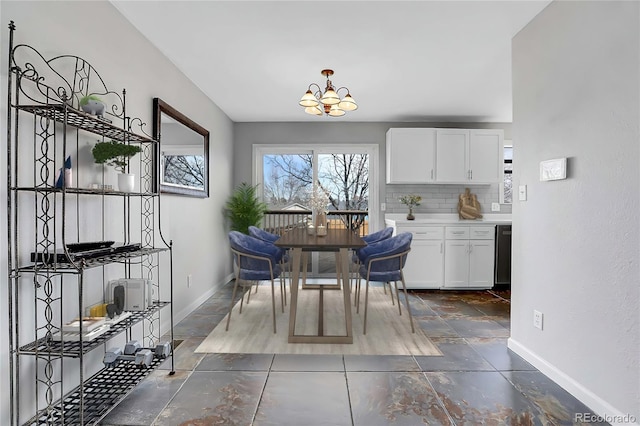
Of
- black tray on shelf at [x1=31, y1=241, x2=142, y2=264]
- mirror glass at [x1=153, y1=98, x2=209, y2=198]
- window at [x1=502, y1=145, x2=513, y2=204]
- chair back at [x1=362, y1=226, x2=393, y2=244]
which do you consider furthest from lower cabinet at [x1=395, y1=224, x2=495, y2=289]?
black tray on shelf at [x1=31, y1=241, x2=142, y2=264]

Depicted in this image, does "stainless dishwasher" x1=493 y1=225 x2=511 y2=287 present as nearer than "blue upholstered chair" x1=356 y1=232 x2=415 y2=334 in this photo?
No

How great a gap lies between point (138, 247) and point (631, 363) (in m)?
2.66

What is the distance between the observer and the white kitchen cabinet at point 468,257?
15.9 ft

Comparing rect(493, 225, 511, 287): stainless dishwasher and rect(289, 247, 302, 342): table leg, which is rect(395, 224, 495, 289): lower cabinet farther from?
rect(289, 247, 302, 342): table leg

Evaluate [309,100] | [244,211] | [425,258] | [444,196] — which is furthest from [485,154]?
[244,211]

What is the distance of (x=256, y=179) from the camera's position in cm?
561

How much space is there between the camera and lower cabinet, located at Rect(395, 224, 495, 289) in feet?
15.9

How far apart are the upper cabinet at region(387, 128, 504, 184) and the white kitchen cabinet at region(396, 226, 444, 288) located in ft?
2.43

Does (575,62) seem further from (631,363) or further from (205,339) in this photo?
(205,339)

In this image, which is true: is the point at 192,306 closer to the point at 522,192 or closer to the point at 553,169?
the point at 522,192

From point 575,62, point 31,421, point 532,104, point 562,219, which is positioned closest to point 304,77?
point 532,104

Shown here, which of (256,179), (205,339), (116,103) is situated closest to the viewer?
(116,103)
